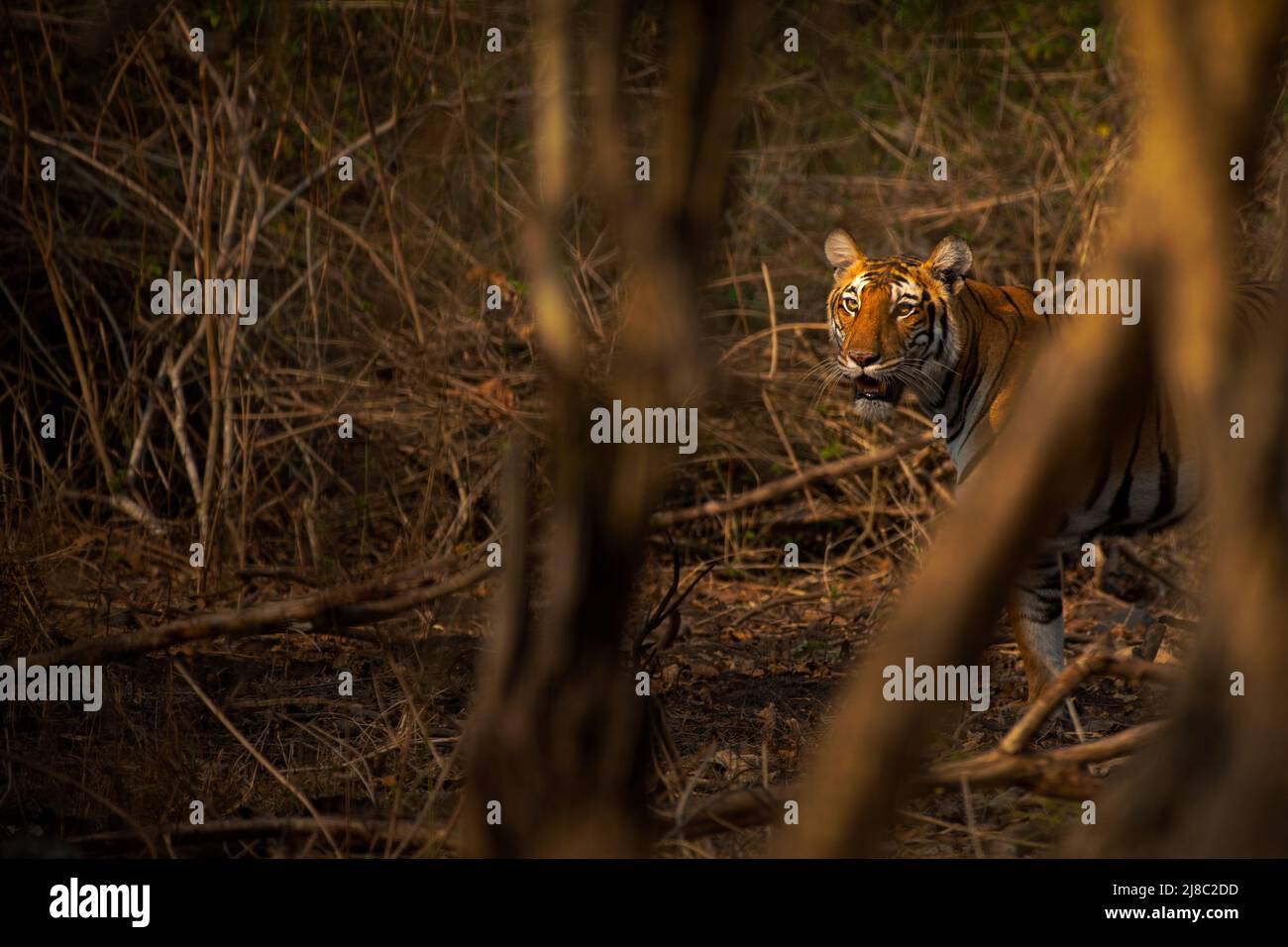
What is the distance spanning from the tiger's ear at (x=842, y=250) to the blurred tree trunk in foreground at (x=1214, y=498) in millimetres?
4216

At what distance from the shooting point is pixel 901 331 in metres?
6.27

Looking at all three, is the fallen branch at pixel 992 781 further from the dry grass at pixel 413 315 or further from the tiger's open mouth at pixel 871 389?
the tiger's open mouth at pixel 871 389

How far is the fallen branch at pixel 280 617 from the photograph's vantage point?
4391 mm

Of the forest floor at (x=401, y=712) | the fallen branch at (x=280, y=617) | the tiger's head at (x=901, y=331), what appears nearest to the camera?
the forest floor at (x=401, y=712)

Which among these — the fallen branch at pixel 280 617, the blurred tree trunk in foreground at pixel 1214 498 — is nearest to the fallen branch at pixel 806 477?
the fallen branch at pixel 280 617

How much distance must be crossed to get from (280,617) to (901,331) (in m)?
3.07

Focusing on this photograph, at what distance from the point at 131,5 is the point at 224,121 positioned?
82cm

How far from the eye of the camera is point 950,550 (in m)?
2.31

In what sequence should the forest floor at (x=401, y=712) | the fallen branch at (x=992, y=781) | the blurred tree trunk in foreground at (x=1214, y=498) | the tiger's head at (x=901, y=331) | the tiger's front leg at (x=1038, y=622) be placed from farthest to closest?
the tiger's head at (x=901, y=331), the tiger's front leg at (x=1038, y=622), the forest floor at (x=401, y=712), the fallen branch at (x=992, y=781), the blurred tree trunk in foreground at (x=1214, y=498)

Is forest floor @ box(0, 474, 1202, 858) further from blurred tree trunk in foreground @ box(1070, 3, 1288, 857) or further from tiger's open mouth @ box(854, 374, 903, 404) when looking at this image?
tiger's open mouth @ box(854, 374, 903, 404)

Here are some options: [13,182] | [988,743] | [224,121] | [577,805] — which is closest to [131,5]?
[224,121]

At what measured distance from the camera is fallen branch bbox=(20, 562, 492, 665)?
4.39 meters

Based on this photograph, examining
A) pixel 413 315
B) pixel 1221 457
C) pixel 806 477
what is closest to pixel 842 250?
pixel 806 477
